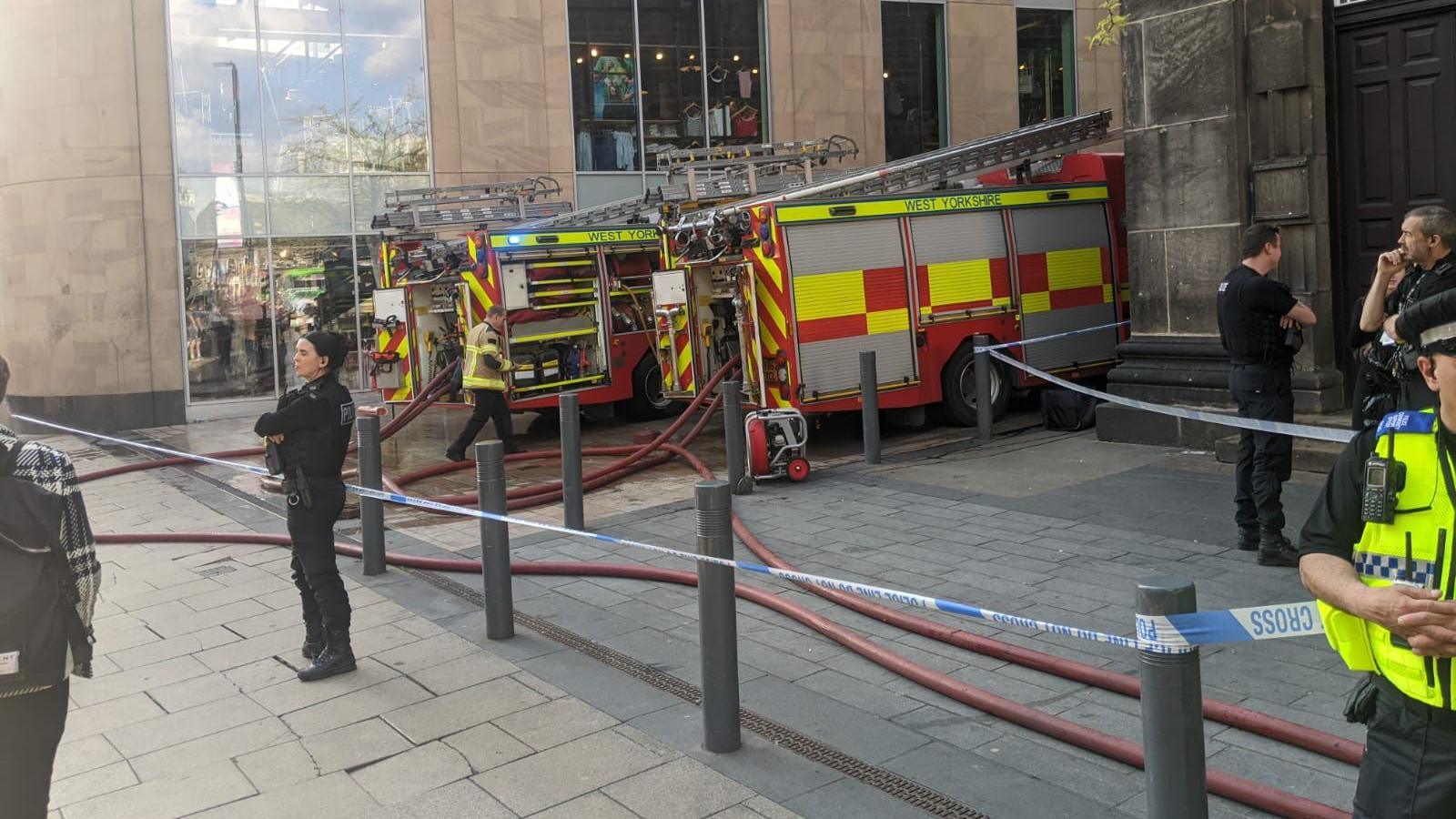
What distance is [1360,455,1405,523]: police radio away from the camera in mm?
2418

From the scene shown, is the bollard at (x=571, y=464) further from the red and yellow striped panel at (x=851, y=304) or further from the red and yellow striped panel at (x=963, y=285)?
the red and yellow striped panel at (x=963, y=285)

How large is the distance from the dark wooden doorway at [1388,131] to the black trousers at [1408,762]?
802cm

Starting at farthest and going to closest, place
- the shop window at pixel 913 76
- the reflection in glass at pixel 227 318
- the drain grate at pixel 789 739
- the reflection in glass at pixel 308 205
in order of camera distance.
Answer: the shop window at pixel 913 76 < the reflection in glass at pixel 308 205 < the reflection in glass at pixel 227 318 < the drain grate at pixel 789 739

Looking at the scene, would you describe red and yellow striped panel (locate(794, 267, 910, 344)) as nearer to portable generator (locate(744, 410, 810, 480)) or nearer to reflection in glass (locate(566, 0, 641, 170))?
portable generator (locate(744, 410, 810, 480))

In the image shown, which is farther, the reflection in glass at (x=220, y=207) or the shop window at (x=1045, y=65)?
the shop window at (x=1045, y=65)

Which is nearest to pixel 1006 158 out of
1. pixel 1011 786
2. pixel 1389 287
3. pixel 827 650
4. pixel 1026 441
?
pixel 1026 441

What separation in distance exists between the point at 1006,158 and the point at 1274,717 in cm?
1059

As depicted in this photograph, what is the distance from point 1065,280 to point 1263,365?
6.97 metres

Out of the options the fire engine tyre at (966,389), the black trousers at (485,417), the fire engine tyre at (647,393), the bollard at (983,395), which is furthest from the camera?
the fire engine tyre at (647,393)

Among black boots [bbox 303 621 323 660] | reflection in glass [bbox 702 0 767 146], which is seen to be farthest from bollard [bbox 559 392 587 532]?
reflection in glass [bbox 702 0 767 146]

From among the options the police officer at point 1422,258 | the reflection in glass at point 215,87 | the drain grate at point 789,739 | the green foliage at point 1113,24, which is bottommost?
the drain grate at point 789,739

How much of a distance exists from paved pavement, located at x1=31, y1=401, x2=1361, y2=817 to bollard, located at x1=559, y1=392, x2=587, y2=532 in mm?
256

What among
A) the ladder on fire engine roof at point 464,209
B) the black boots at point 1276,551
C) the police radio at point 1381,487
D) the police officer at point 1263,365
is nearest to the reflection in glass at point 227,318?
the ladder on fire engine roof at point 464,209

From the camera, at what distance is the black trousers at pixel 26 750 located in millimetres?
3254
